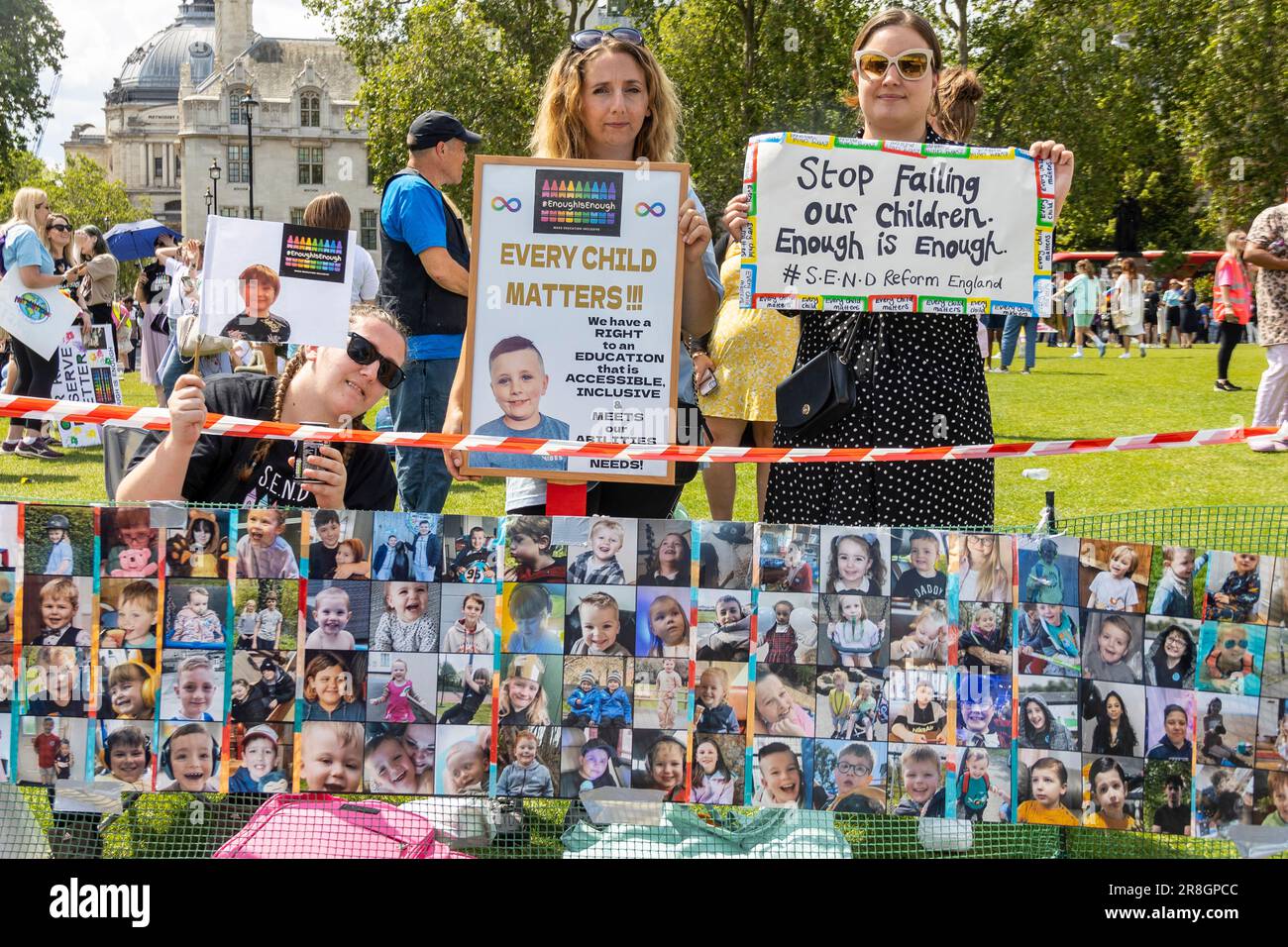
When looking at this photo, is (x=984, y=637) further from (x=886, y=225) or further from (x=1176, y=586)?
(x=886, y=225)

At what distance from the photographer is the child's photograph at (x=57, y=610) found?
287cm

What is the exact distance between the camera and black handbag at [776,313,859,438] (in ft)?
11.2

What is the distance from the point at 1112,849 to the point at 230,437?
2583mm

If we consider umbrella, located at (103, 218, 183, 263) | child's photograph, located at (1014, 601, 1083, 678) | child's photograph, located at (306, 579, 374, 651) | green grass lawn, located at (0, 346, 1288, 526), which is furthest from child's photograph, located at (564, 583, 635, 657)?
umbrella, located at (103, 218, 183, 263)

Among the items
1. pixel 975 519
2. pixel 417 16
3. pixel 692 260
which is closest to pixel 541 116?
pixel 692 260

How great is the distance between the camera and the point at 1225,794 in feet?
9.61

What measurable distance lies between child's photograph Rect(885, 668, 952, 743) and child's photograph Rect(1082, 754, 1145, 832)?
0.33m

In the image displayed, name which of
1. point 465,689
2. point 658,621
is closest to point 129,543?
point 465,689

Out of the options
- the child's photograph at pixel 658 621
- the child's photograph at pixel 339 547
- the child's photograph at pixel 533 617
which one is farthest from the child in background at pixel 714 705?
the child's photograph at pixel 339 547

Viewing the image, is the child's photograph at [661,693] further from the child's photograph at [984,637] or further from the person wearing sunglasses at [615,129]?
the person wearing sunglasses at [615,129]

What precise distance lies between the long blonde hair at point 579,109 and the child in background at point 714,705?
1.63 m
